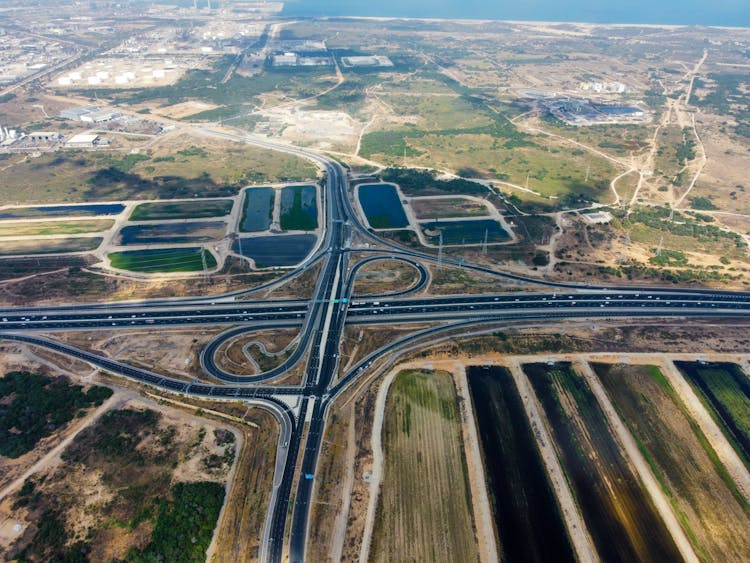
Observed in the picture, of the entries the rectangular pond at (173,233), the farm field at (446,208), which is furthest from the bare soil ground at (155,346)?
the farm field at (446,208)

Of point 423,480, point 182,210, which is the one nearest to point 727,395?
point 423,480

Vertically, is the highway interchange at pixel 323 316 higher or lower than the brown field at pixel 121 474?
higher

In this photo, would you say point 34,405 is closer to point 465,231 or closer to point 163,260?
point 163,260

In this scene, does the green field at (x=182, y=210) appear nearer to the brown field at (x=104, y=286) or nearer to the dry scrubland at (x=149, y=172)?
the dry scrubland at (x=149, y=172)

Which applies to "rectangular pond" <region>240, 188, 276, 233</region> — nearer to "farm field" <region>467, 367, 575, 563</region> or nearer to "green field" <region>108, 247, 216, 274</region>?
"green field" <region>108, 247, 216, 274</region>

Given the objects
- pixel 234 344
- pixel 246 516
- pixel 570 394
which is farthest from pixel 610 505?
pixel 234 344

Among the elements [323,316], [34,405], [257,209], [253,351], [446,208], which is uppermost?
[446,208]
